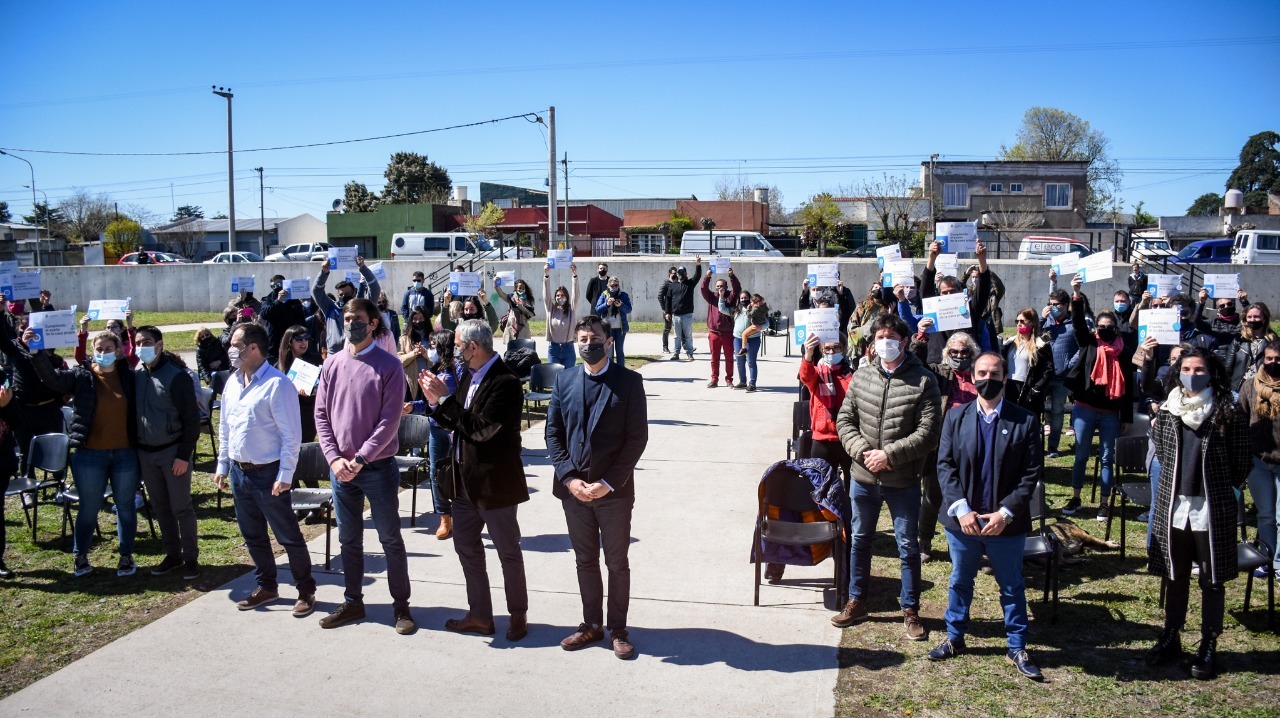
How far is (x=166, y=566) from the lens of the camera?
6.61 meters

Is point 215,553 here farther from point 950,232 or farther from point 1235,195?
Answer: point 1235,195

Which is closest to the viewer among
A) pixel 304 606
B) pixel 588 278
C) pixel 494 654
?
pixel 494 654

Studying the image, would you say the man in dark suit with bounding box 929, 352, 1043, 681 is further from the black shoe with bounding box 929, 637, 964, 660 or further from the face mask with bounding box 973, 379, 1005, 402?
the black shoe with bounding box 929, 637, 964, 660

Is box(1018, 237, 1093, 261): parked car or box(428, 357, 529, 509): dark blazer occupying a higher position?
box(1018, 237, 1093, 261): parked car

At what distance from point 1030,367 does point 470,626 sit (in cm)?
546

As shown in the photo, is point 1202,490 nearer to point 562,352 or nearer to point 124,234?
point 562,352

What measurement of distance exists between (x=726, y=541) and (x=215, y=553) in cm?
398

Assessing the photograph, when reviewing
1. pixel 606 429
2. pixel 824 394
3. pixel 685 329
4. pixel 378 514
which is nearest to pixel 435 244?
pixel 685 329

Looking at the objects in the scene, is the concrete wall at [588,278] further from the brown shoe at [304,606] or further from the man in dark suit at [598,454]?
the man in dark suit at [598,454]

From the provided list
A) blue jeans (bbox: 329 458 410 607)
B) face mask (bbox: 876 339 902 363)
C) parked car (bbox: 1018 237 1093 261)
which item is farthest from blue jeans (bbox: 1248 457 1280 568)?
parked car (bbox: 1018 237 1093 261)

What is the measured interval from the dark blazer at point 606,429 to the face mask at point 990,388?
1.80 meters

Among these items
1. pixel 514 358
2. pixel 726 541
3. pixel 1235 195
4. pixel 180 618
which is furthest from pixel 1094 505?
pixel 1235 195

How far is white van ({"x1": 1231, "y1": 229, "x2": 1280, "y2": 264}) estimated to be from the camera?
88.1ft

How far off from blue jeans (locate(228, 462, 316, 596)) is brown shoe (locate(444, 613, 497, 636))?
3.53ft
